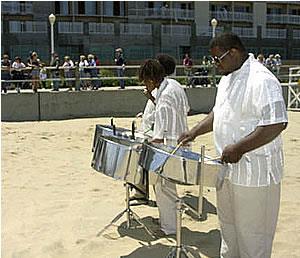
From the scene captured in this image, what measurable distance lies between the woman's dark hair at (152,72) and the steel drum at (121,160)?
51cm

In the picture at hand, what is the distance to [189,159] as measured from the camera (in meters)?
2.84

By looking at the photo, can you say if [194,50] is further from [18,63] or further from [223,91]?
[223,91]

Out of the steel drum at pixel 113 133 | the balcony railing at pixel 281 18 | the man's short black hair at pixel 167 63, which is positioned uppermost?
the balcony railing at pixel 281 18

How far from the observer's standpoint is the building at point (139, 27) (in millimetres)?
29438

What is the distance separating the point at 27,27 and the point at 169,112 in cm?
2705

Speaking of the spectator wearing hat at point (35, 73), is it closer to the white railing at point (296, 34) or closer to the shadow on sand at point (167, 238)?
the shadow on sand at point (167, 238)

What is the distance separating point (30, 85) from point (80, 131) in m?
3.00

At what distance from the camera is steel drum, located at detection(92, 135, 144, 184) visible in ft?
11.1

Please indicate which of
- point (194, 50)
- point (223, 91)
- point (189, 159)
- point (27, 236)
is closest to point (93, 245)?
point (27, 236)

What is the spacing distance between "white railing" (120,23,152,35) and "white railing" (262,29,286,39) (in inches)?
346

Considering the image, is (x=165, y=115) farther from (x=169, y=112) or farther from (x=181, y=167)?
(x=181, y=167)

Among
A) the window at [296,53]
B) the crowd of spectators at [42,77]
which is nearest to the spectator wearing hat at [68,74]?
the crowd of spectators at [42,77]

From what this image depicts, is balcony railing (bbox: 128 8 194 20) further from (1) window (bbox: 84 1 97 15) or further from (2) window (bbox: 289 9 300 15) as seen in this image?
(2) window (bbox: 289 9 300 15)

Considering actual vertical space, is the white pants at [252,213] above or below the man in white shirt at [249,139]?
below
